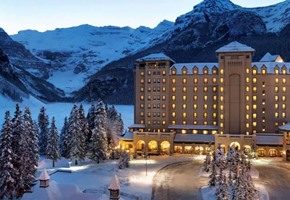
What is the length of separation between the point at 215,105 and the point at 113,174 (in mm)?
42014

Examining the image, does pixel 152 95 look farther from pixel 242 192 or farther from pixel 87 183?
pixel 242 192

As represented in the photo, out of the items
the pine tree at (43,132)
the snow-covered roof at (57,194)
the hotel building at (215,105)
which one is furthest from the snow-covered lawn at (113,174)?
the pine tree at (43,132)

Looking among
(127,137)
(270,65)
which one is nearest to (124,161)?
(127,137)

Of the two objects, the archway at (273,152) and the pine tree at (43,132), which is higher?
the pine tree at (43,132)

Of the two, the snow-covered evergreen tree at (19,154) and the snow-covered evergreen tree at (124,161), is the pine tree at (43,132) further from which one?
the snow-covered evergreen tree at (19,154)

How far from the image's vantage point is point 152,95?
→ 10912 cm

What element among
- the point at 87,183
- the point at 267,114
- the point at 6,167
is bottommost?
the point at 87,183

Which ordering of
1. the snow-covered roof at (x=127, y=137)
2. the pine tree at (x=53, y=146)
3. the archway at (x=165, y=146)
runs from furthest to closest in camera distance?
the snow-covered roof at (x=127, y=137)
the archway at (x=165, y=146)
the pine tree at (x=53, y=146)

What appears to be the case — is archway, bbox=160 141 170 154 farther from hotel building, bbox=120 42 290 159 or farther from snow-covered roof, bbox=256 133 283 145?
snow-covered roof, bbox=256 133 283 145

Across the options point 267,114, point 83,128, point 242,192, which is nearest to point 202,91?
point 267,114

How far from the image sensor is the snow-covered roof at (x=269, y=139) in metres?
94.8

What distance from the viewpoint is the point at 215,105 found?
106 metres

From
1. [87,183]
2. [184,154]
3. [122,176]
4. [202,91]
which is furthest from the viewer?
[202,91]

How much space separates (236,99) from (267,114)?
30.6ft
